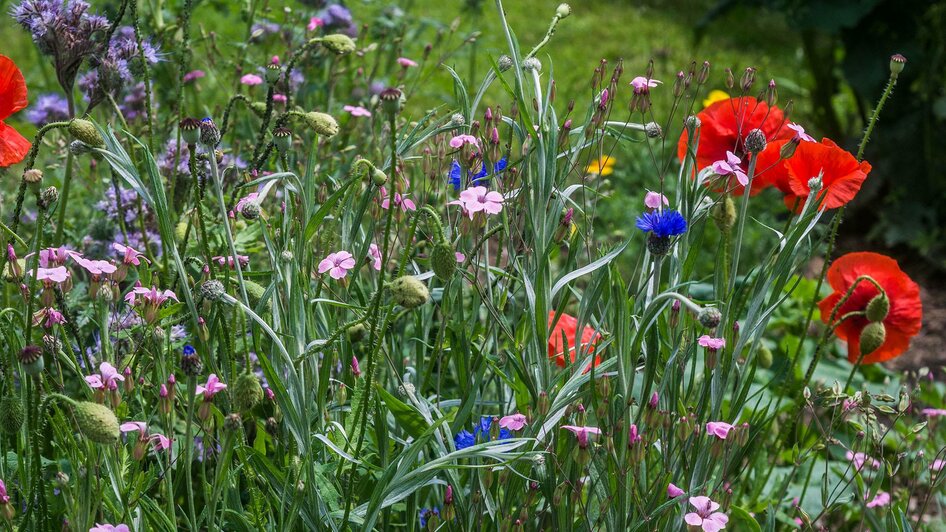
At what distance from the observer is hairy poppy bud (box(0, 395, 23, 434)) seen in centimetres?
117

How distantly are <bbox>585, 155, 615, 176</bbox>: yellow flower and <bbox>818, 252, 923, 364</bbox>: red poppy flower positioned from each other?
1.42ft

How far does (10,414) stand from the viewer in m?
1.17

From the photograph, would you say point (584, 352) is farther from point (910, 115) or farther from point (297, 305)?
point (910, 115)

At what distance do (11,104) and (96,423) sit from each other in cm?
64

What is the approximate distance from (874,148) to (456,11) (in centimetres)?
282

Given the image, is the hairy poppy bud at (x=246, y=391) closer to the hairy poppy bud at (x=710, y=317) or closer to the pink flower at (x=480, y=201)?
the pink flower at (x=480, y=201)

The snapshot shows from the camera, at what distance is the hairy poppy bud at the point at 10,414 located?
117cm

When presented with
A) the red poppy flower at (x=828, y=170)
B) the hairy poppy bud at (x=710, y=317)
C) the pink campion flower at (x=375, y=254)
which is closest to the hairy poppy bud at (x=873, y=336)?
the red poppy flower at (x=828, y=170)

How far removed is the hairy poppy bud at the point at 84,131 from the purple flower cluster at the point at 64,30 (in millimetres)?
324

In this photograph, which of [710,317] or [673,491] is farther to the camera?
[673,491]

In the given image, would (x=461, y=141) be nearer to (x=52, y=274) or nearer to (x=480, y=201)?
(x=480, y=201)

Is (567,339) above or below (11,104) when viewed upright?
below

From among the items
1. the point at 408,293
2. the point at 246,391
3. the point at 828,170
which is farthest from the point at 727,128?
the point at 246,391

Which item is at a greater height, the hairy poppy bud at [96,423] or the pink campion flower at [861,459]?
the hairy poppy bud at [96,423]
